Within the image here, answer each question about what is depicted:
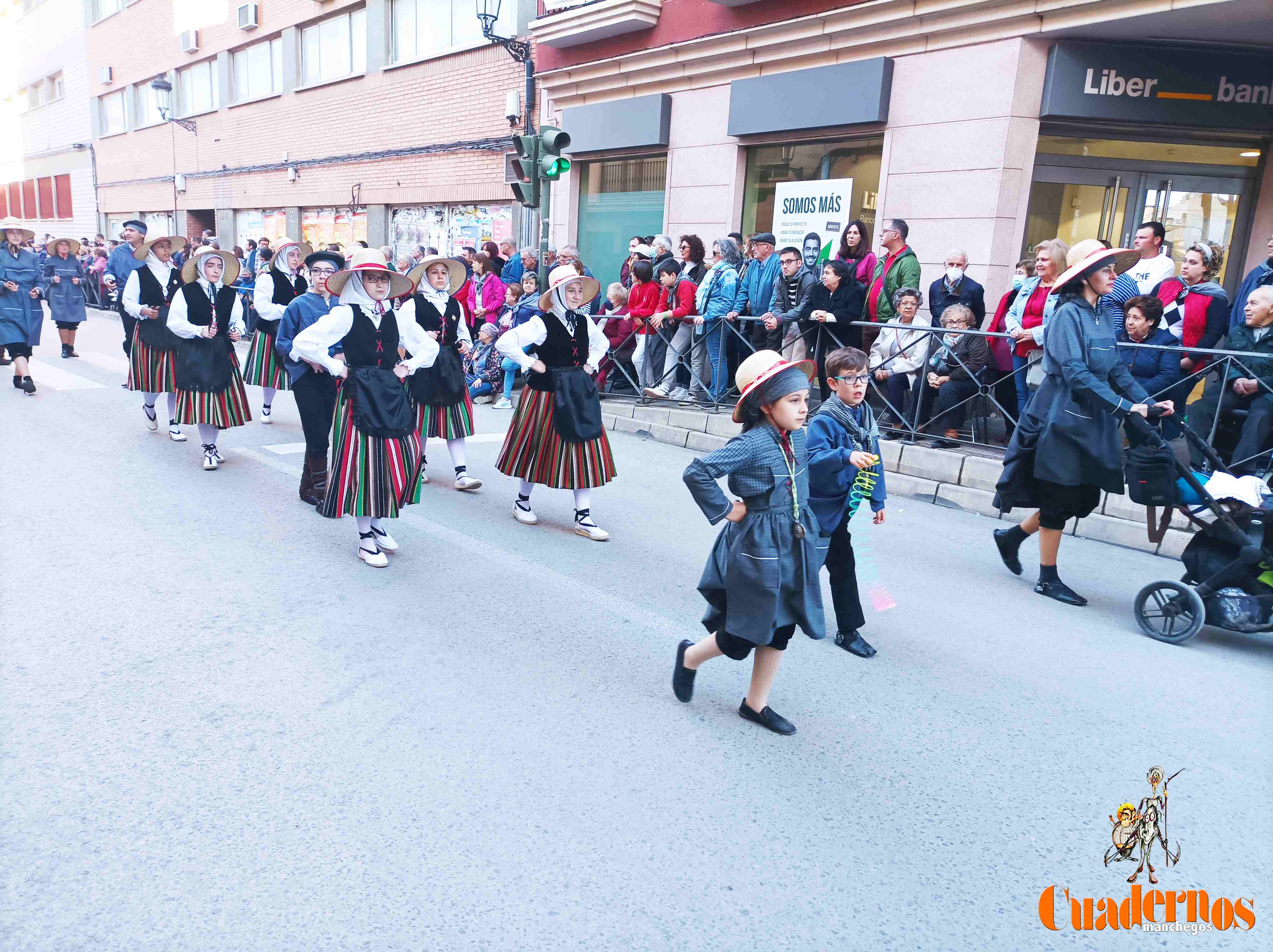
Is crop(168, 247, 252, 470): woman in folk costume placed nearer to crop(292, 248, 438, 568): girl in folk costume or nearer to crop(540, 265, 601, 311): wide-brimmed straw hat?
crop(292, 248, 438, 568): girl in folk costume

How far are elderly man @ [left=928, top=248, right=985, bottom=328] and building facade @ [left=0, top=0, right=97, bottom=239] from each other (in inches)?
1341

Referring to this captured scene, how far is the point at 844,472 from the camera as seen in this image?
430 cm

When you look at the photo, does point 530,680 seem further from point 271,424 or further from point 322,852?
point 271,424

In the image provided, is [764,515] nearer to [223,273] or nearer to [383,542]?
[383,542]

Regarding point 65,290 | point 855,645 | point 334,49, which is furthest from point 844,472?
point 334,49

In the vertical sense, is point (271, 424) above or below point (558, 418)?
below

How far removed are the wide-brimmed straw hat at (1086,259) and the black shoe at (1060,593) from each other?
174 cm

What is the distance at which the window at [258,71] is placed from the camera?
22.5 meters

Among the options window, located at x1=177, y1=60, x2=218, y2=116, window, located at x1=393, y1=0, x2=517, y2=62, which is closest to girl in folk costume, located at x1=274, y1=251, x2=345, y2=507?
window, located at x1=393, y1=0, x2=517, y2=62

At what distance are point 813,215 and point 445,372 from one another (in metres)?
6.24

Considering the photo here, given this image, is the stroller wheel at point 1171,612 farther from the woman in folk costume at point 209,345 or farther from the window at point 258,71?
the window at point 258,71

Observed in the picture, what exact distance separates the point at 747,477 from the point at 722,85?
10584mm

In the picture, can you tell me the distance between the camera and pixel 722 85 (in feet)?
41.1

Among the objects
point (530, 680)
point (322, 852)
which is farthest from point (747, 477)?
point (322, 852)
